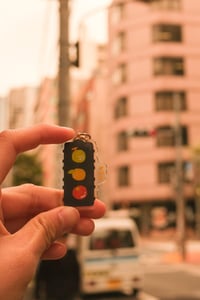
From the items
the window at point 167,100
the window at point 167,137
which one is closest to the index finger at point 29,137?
the window at point 167,137

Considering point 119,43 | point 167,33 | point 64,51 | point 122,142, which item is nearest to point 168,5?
point 167,33

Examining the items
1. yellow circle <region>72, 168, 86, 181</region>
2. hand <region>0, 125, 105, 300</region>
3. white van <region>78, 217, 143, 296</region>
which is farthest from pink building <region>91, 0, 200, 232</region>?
yellow circle <region>72, 168, 86, 181</region>

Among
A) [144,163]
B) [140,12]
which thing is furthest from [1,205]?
[140,12]

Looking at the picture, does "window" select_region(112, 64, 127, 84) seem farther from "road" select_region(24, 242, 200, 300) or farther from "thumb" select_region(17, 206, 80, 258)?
"thumb" select_region(17, 206, 80, 258)

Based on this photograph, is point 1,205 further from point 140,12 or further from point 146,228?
point 140,12

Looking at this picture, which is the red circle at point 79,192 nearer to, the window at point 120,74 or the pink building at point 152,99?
the pink building at point 152,99

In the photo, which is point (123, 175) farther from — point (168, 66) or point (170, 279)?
point (170, 279)
